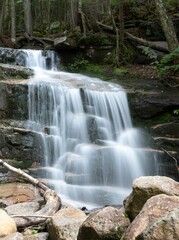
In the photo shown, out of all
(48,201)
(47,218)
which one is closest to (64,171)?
(48,201)

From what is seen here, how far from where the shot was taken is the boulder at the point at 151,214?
2941mm

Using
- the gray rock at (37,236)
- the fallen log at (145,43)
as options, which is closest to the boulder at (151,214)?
the gray rock at (37,236)

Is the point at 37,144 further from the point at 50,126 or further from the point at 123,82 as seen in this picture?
the point at 123,82

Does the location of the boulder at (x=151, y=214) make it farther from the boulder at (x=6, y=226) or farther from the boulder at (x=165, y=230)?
the boulder at (x=6, y=226)

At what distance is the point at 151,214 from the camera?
121 inches

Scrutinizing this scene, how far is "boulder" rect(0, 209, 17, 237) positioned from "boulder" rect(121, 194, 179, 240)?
5.93ft

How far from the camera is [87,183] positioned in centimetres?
804

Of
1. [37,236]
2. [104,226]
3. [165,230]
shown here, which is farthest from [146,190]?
[37,236]

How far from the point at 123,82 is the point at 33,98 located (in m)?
3.65

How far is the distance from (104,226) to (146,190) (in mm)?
763

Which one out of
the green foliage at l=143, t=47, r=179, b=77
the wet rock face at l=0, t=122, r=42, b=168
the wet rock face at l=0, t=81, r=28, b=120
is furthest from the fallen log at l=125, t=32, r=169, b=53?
the wet rock face at l=0, t=122, r=42, b=168

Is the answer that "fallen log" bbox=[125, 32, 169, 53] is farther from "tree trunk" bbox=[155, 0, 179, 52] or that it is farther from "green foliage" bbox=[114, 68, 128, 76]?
"tree trunk" bbox=[155, 0, 179, 52]

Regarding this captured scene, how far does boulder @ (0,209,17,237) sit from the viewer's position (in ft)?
13.5

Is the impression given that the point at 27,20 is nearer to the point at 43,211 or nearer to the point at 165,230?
the point at 43,211
